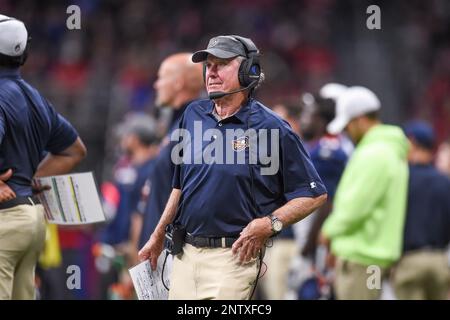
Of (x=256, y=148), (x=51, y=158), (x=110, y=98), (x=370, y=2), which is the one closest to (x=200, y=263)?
(x=256, y=148)

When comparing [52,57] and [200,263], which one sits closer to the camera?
[200,263]

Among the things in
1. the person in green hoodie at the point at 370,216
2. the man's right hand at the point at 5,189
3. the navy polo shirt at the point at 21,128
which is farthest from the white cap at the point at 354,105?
the man's right hand at the point at 5,189

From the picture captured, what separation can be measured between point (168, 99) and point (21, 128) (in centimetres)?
160

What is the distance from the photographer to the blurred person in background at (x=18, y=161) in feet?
21.8

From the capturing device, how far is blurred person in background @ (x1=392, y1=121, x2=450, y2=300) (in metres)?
9.13

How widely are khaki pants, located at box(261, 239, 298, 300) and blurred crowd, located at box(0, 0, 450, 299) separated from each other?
21.6 ft

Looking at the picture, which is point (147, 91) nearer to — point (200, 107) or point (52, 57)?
point (52, 57)

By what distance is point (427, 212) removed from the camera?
926 centimetres

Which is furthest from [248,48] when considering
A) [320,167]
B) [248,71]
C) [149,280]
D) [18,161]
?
[320,167]

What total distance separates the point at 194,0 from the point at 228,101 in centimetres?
1849

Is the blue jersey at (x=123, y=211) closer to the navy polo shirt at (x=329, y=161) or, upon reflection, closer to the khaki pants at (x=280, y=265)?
the khaki pants at (x=280, y=265)

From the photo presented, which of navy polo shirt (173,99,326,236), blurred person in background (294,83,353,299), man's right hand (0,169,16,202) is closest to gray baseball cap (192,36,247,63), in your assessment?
navy polo shirt (173,99,326,236)

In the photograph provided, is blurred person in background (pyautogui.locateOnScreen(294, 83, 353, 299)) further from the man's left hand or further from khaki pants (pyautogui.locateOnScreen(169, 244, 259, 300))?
the man's left hand

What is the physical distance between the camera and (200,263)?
600 cm
